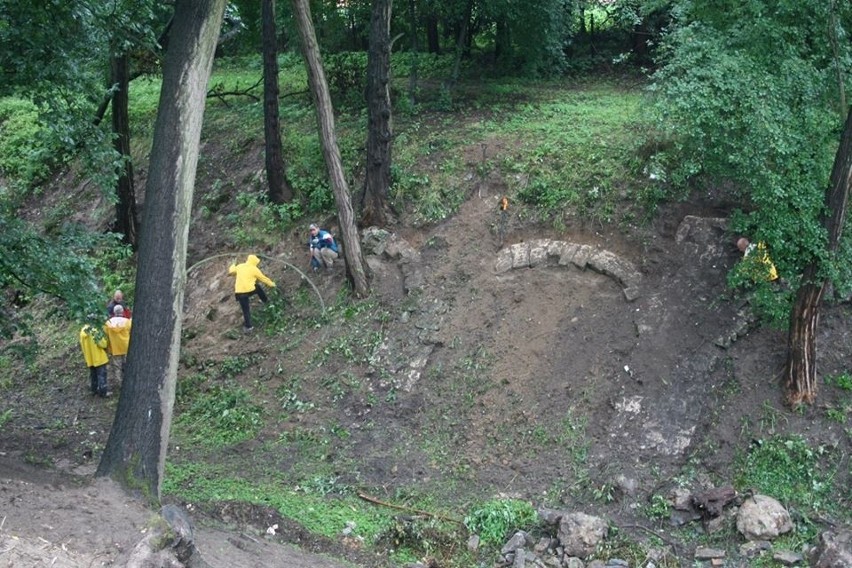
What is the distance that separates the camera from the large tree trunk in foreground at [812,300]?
460 inches

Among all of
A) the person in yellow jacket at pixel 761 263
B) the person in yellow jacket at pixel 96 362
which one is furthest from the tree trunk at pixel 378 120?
the person in yellow jacket at pixel 761 263

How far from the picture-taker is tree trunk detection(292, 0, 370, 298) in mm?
15508

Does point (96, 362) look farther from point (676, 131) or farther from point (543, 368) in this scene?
point (676, 131)

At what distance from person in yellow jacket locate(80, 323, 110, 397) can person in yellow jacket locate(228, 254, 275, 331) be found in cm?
231

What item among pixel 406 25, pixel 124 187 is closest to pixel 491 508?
pixel 124 187

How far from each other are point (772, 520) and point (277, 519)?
5823 mm

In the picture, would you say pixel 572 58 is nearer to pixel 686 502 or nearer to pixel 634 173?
pixel 634 173

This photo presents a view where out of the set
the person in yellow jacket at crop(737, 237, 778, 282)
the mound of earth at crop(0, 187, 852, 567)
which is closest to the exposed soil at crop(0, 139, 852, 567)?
the mound of earth at crop(0, 187, 852, 567)

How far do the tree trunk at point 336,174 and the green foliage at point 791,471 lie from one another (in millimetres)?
6813

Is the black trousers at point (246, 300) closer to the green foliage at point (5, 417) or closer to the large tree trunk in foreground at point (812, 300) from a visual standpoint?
the green foliage at point (5, 417)

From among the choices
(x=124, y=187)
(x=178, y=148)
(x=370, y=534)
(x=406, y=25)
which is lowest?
(x=370, y=534)

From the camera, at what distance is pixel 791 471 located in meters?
11.9

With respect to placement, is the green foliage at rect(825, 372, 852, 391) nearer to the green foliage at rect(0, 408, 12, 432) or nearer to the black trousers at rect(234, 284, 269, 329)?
the black trousers at rect(234, 284, 269, 329)

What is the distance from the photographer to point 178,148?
10469mm
